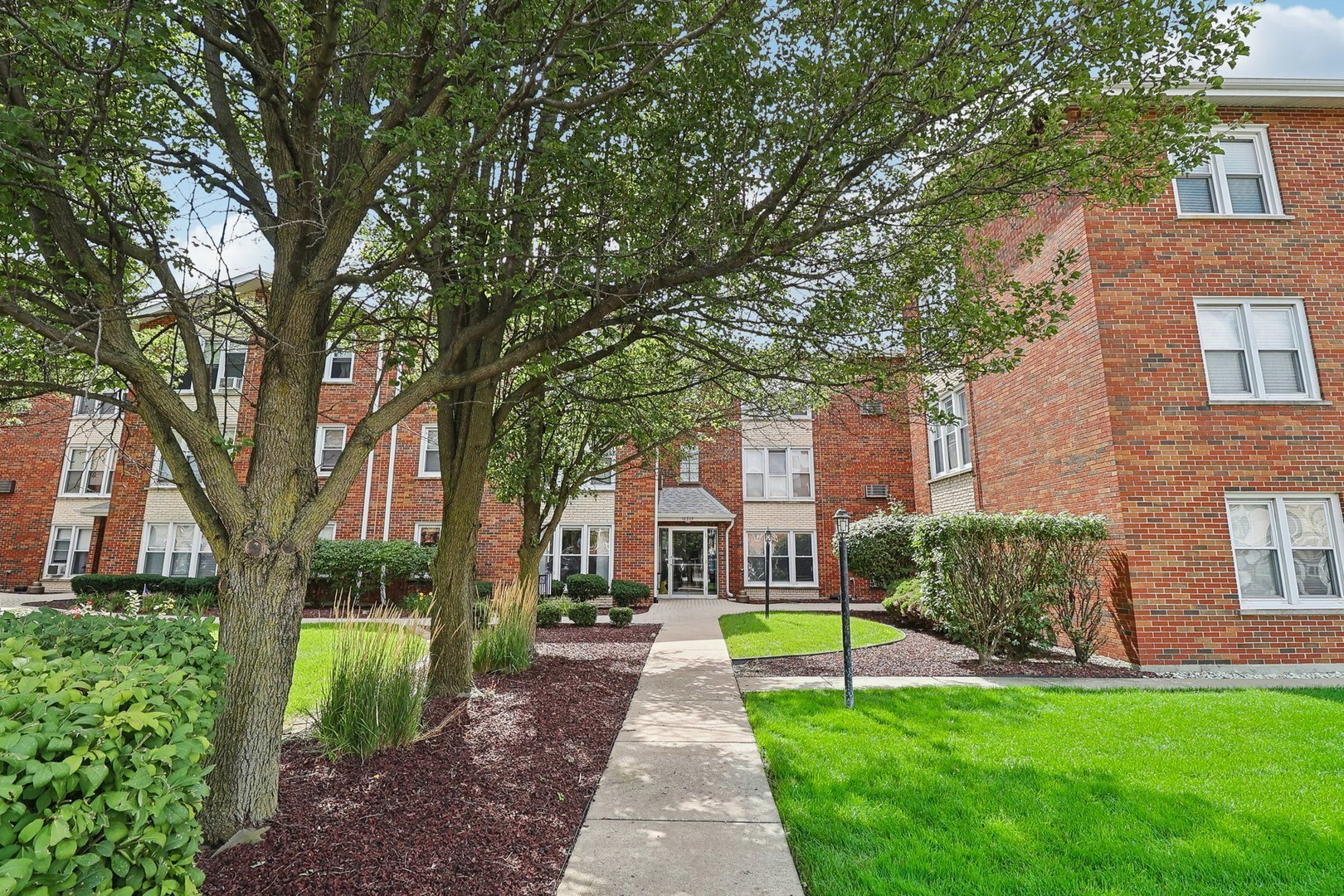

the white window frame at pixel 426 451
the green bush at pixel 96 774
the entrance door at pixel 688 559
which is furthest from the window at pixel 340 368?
the green bush at pixel 96 774

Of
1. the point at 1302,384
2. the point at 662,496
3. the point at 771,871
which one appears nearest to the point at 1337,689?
the point at 1302,384

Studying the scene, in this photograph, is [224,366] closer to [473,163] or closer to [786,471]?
[473,163]

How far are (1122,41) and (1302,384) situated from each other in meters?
8.61

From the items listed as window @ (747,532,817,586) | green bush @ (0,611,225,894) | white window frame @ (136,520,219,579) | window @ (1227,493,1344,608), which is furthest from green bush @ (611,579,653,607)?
green bush @ (0,611,225,894)

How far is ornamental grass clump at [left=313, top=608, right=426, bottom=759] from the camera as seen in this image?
4703 mm

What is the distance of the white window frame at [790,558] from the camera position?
2200 cm

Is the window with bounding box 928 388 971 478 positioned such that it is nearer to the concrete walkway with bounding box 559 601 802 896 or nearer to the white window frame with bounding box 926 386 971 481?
the white window frame with bounding box 926 386 971 481

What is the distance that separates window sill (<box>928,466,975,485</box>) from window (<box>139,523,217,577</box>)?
21.0 meters

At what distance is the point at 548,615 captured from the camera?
13.5 metres

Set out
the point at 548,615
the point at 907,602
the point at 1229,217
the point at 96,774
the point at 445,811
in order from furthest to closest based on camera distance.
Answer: the point at 548,615 < the point at 907,602 < the point at 1229,217 < the point at 445,811 < the point at 96,774

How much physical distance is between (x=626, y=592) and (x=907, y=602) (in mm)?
7357

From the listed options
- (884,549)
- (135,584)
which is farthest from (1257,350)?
(135,584)

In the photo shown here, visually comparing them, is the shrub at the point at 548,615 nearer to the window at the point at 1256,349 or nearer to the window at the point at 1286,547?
the window at the point at 1286,547

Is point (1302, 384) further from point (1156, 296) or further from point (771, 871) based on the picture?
point (771, 871)
